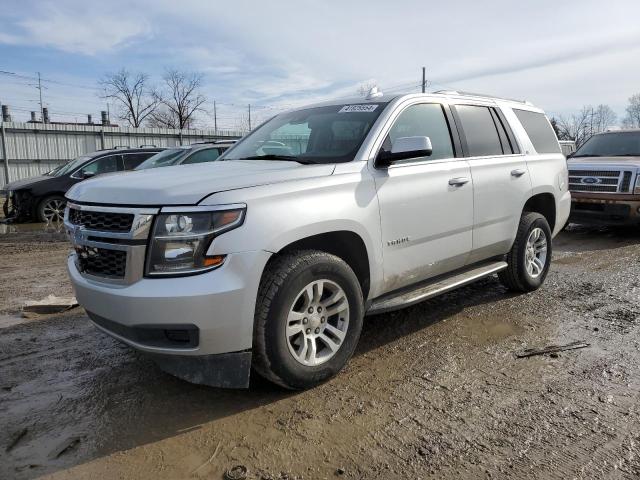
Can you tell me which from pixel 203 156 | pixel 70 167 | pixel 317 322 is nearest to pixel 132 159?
pixel 70 167

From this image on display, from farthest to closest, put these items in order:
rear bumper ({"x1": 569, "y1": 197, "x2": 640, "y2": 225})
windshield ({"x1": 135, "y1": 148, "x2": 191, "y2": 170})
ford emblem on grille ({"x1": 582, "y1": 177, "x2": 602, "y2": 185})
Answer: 1. windshield ({"x1": 135, "y1": 148, "x2": 191, "y2": 170})
2. ford emblem on grille ({"x1": 582, "y1": 177, "x2": 602, "y2": 185})
3. rear bumper ({"x1": 569, "y1": 197, "x2": 640, "y2": 225})

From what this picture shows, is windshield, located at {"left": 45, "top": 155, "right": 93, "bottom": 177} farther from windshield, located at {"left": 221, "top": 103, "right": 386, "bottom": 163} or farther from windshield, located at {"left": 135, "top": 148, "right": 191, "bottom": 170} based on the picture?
windshield, located at {"left": 221, "top": 103, "right": 386, "bottom": 163}

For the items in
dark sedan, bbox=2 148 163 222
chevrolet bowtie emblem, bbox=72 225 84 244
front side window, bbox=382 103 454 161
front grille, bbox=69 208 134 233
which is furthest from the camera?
dark sedan, bbox=2 148 163 222

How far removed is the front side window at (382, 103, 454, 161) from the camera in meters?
4.05

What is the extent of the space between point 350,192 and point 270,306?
0.96m

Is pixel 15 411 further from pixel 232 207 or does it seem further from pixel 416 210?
pixel 416 210

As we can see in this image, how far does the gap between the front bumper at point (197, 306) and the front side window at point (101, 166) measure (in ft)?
34.8

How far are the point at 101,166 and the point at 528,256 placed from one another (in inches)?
420

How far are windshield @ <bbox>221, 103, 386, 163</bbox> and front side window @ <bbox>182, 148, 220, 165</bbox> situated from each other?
6292mm

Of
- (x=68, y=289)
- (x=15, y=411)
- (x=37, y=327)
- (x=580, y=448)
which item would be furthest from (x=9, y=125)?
(x=580, y=448)

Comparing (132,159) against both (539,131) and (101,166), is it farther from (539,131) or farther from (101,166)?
(539,131)

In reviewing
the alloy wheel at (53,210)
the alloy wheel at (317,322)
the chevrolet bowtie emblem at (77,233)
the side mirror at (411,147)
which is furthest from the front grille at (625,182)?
the alloy wheel at (53,210)

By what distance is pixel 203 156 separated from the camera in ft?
36.2

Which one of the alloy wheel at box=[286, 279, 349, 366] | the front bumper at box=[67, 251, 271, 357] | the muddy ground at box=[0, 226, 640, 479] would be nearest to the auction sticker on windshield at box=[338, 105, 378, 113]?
the alloy wheel at box=[286, 279, 349, 366]
